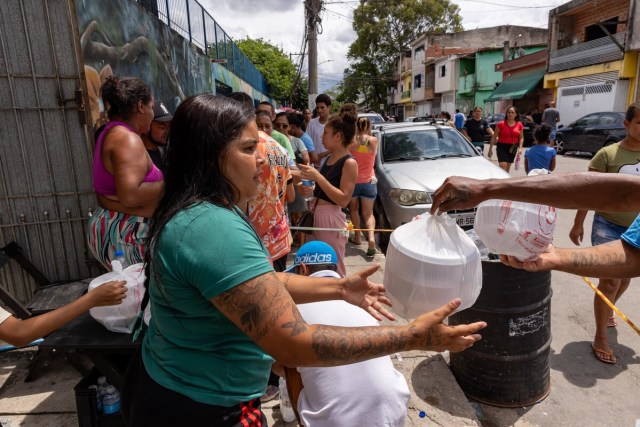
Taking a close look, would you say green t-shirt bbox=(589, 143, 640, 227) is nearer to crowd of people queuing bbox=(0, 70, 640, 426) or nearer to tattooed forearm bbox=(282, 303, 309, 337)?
crowd of people queuing bbox=(0, 70, 640, 426)

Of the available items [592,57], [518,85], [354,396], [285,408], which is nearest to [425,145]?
[285,408]

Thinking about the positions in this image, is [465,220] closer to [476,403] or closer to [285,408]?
[476,403]

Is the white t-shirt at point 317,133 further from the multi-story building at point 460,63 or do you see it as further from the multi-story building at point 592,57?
the multi-story building at point 460,63

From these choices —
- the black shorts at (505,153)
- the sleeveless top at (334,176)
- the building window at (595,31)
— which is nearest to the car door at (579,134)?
the black shorts at (505,153)

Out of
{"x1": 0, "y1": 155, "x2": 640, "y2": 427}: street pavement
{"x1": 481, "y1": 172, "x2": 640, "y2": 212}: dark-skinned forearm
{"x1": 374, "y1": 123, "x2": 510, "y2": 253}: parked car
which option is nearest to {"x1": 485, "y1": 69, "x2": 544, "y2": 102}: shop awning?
{"x1": 374, "y1": 123, "x2": 510, "y2": 253}: parked car

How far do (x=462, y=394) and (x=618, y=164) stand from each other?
240 cm

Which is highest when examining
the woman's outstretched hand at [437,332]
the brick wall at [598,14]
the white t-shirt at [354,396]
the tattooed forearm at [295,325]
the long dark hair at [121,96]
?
the brick wall at [598,14]

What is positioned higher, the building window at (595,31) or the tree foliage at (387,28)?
the tree foliage at (387,28)

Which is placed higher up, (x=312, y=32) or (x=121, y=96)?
(x=312, y=32)

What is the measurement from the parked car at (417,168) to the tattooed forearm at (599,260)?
11.0 ft

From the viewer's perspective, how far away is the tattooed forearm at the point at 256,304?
111 cm

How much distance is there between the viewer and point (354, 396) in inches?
71.4

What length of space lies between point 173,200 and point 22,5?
2863mm

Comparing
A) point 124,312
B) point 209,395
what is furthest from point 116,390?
point 209,395
